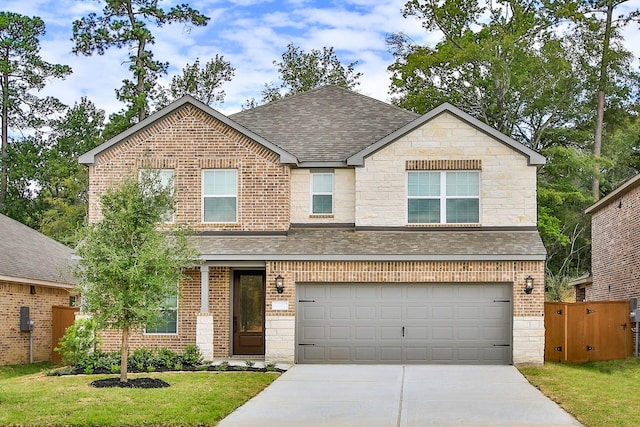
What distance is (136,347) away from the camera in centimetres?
2336

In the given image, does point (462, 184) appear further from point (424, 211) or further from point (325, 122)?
point (325, 122)

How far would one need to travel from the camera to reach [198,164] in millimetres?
24016

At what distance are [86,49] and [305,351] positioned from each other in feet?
89.9

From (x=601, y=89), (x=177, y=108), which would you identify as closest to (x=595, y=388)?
(x=177, y=108)

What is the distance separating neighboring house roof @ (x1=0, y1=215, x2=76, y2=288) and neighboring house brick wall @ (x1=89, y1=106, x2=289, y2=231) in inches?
119

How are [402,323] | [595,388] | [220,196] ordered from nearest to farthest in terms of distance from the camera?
[595,388], [402,323], [220,196]

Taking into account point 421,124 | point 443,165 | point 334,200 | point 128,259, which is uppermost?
point 421,124

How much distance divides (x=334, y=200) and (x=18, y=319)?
31.6 feet

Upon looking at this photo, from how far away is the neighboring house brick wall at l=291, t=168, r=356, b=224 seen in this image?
24359 millimetres

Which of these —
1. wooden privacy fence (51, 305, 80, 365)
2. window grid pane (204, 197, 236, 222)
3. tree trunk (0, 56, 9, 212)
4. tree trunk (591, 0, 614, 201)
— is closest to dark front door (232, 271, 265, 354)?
window grid pane (204, 197, 236, 222)

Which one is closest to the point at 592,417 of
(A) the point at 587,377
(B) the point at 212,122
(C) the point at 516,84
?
(A) the point at 587,377

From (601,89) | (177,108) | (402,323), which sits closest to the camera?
(402,323)

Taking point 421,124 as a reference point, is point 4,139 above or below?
above

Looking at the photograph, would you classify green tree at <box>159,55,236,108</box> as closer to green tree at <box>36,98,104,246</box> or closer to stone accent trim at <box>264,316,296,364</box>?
green tree at <box>36,98,104,246</box>
